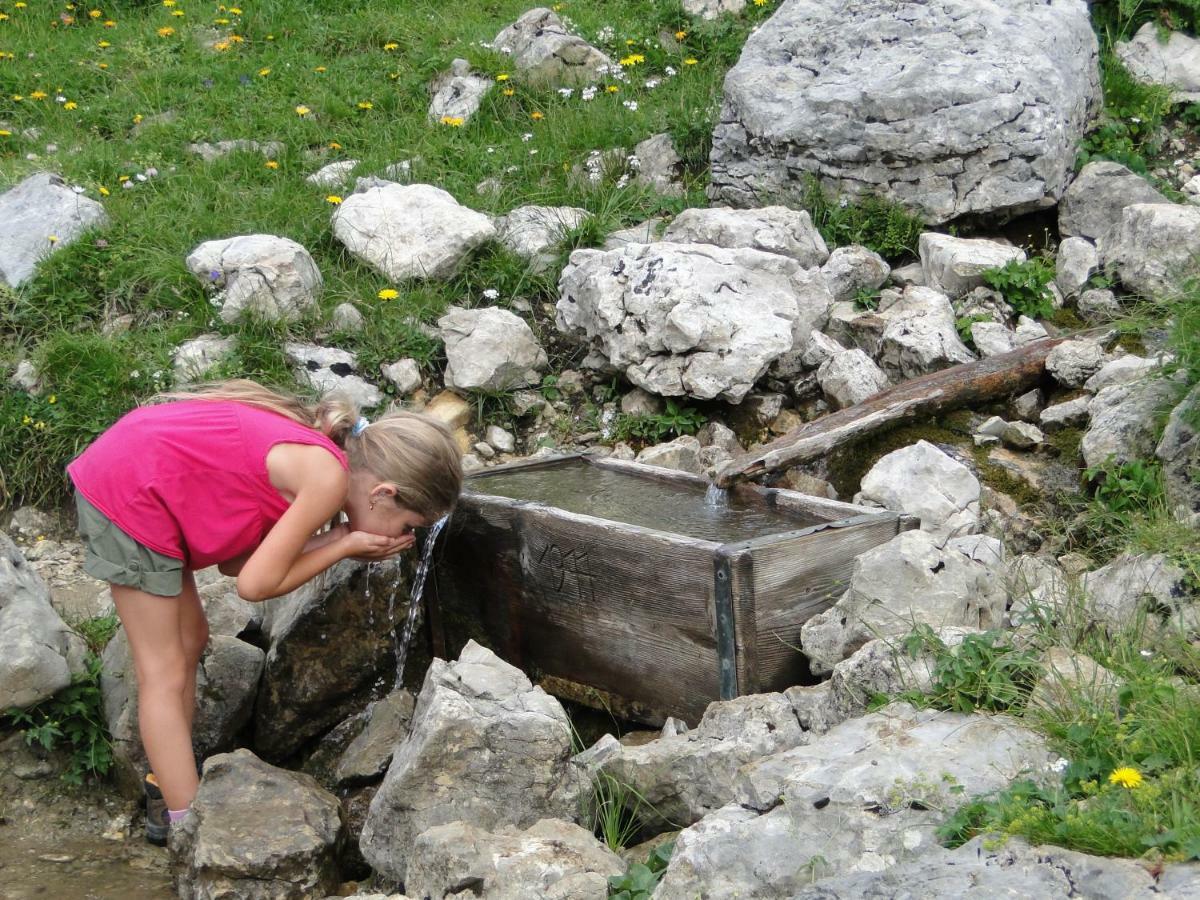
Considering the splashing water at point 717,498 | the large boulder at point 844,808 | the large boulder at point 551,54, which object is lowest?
the splashing water at point 717,498

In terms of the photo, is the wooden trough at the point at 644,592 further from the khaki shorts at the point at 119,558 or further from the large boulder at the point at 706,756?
the khaki shorts at the point at 119,558

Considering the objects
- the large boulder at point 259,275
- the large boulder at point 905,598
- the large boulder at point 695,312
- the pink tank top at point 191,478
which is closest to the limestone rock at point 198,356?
the large boulder at point 259,275

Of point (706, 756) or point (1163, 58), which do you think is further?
point (1163, 58)

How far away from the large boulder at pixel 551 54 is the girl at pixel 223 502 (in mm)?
4408

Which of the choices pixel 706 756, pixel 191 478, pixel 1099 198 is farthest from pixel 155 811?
pixel 1099 198

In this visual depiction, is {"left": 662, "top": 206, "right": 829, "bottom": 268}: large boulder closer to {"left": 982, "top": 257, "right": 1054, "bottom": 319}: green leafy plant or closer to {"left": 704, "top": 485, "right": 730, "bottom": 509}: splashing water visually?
{"left": 982, "top": 257, "right": 1054, "bottom": 319}: green leafy plant

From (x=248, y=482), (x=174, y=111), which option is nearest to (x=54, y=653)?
(x=248, y=482)

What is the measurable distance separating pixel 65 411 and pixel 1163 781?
4.33m

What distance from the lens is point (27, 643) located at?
11.9 feet

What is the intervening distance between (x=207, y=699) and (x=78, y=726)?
1.38 feet

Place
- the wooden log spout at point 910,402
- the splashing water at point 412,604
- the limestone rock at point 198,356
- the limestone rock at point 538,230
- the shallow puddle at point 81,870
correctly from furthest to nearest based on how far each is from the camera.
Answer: the limestone rock at point 538,230 < the limestone rock at point 198,356 < the wooden log spout at point 910,402 < the splashing water at point 412,604 < the shallow puddle at point 81,870

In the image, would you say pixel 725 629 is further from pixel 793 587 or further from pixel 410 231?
pixel 410 231

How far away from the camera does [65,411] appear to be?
5047mm

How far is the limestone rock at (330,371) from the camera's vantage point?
5.22 m
